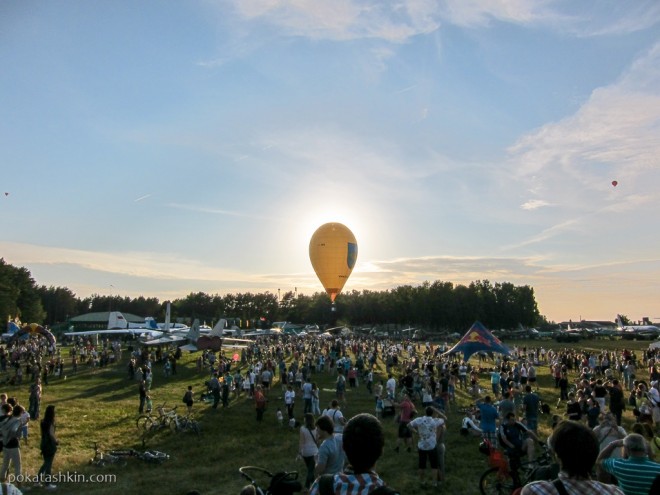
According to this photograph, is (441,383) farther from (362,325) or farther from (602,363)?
(362,325)

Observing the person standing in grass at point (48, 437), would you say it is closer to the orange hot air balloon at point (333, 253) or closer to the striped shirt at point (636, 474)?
the striped shirt at point (636, 474)

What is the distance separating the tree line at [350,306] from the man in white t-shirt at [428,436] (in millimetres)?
64560

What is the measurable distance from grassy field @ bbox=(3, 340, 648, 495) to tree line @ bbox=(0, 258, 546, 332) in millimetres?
52160

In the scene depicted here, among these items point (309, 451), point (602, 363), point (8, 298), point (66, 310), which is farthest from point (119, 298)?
point (309, 451)

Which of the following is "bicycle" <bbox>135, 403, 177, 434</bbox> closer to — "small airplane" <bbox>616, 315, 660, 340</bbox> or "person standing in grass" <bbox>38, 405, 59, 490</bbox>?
"person standing in grass" <bbox>38, 405, 59, 490</bbox>

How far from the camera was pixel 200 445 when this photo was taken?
51.5 ft

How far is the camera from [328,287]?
117 ft

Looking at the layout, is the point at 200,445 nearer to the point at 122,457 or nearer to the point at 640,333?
the point at 122,457

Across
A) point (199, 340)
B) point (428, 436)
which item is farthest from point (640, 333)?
point (428, 436)

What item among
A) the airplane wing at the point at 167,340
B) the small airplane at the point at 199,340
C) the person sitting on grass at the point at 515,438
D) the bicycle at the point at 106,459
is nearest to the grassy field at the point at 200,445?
the bicycle at the point at 106,459

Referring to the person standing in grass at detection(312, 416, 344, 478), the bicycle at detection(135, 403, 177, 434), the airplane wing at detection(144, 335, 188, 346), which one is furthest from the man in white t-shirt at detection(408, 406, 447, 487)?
the airplane wing at detection(144, 335, 188, 346)

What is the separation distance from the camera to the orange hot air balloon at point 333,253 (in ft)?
112

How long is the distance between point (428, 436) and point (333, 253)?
23813 mm

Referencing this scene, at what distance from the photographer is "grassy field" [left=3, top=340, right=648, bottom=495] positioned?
1161 cm
